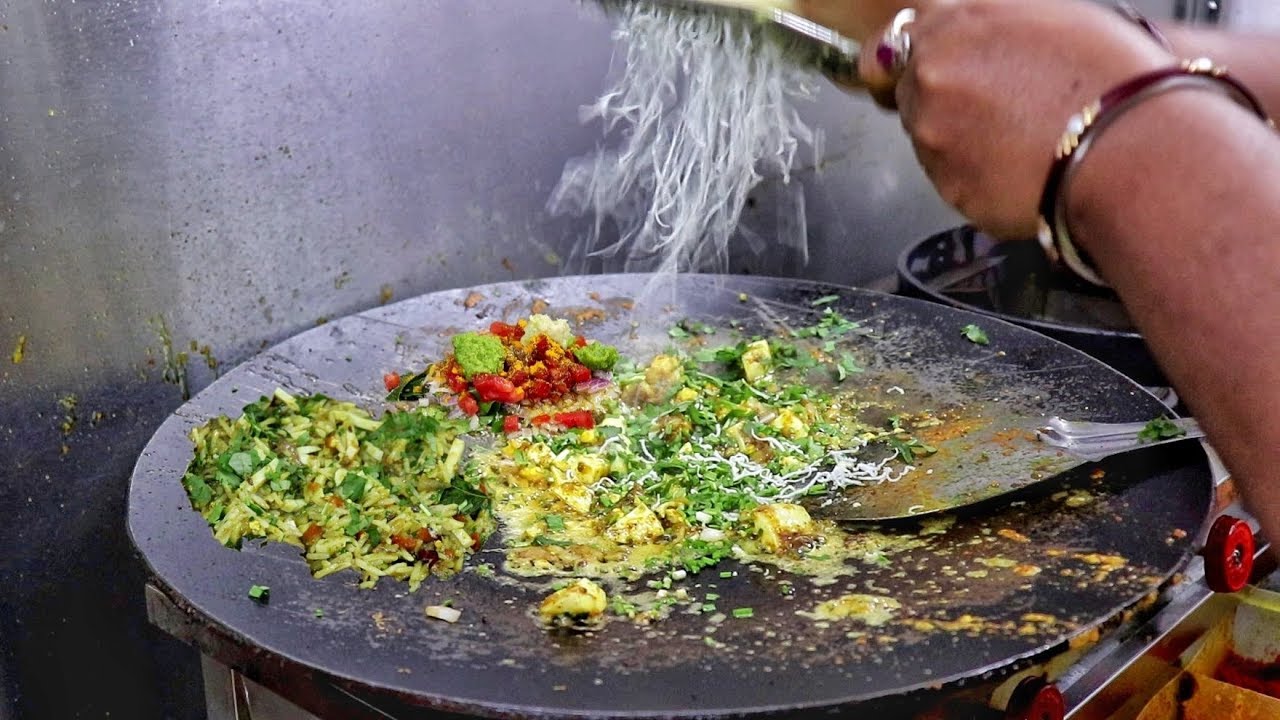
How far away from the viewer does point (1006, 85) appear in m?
1.24

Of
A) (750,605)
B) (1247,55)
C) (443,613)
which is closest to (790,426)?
(750,605)

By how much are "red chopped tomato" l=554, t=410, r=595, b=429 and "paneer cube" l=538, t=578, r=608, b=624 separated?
2.75ft

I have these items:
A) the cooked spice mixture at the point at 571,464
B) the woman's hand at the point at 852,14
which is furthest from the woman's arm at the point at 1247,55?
the cooked spice mixture at the point at 571,464

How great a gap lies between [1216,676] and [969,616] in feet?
3.20

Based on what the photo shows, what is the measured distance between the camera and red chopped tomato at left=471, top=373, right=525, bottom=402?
261 cm

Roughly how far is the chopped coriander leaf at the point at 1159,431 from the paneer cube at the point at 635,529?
3.19ft

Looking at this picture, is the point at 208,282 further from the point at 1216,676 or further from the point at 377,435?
the point at 1216,676

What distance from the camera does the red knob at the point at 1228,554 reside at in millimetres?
2014

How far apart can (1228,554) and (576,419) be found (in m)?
1.36

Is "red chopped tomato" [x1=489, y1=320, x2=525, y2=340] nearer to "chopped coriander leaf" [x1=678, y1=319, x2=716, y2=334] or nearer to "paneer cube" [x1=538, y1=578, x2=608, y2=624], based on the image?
"chopped coriander leaf" [x1=678, y1=319, x2=716, y2=334]

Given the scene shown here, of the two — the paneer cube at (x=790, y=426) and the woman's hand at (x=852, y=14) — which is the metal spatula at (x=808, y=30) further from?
the paneer cube at (x=790, y=426)

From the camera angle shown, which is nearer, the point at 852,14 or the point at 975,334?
the point at 852,14

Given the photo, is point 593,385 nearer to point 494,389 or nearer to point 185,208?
point 494,389

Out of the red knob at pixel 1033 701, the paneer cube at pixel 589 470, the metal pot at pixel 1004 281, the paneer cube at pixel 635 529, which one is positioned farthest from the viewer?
the metal pot at pixel 1004 281
